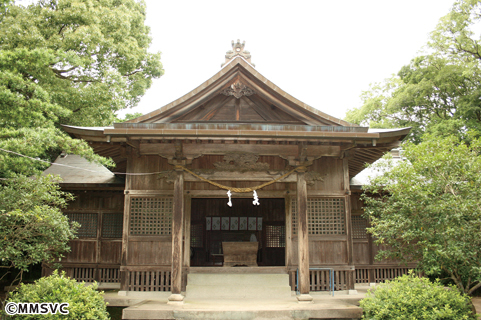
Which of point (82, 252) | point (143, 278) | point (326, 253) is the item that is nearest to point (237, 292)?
point (143, 278)

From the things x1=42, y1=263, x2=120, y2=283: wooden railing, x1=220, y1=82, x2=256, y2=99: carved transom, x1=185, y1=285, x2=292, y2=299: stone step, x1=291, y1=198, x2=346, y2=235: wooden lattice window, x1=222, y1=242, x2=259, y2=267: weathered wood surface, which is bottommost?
x1=185, y1=285, x2=292, y2=299: stone step

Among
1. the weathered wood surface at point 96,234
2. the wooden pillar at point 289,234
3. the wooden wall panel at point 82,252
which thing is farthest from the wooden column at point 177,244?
the wooden wall panel at point 82,252

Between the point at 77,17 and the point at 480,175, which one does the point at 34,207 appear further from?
the point at 77,17

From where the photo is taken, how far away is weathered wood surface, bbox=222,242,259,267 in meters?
12.4

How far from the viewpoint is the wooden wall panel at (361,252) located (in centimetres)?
1238

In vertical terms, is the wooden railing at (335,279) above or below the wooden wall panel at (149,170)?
below

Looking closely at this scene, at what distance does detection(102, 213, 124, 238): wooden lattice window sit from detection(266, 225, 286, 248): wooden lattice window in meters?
7.05

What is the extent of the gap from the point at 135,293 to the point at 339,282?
569cm

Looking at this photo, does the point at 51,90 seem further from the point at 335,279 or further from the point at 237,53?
the point at 335,279

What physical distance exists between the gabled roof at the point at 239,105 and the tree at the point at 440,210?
2065 mm

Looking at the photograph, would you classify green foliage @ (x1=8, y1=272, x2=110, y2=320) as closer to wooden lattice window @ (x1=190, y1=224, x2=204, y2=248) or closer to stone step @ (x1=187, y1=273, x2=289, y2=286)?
stone step @ (x1=187, y1=273, x2=289, y2=286)

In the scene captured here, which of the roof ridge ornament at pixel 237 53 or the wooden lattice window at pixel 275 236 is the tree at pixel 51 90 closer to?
the roof ridge ornament at pixel 237 53

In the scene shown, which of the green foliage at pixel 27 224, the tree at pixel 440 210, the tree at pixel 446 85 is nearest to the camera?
the tree at pixel 440 210

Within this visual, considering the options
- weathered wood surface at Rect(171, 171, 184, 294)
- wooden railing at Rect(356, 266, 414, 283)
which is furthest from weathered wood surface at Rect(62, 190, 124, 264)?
wooden railing at Rect(356, 266, 414, 283)
